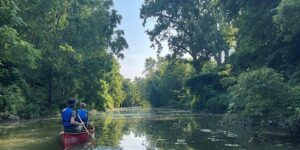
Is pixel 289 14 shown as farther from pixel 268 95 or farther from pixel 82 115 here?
pixel 82 115

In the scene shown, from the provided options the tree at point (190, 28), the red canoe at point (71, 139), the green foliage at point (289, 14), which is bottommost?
the red canoe at point (71, 139)

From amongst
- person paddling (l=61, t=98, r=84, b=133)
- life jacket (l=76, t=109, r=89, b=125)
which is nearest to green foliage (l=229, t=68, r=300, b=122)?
life jacket (l=76, t=109, r=89, b=125)

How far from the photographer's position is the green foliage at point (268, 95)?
21688mm

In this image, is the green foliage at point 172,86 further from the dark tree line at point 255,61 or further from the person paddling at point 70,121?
the person paddling at point 70,121

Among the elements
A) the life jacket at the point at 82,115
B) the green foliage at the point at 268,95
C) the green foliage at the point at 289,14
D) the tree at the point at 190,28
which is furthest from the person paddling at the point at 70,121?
the tree at the point at 190,28

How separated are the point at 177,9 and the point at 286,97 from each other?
4364cm

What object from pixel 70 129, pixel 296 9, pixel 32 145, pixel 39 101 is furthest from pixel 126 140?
pixel 39 101

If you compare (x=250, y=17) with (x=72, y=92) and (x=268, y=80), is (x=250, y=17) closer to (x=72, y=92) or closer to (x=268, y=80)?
(x=268, y=80)

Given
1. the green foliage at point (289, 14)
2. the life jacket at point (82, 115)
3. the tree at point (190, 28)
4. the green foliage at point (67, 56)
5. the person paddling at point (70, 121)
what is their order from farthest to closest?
the tree at point (190, 28) < the green foliage at point (67, 56) < the life jacket at point (82, 115) < the green foliage at point (289, 14) < the person paddling at point (70, 121)

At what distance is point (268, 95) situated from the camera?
2255 centimetres

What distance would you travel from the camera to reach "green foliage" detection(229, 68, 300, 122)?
21688 millimetres

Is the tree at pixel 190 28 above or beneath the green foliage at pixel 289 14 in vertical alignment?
above

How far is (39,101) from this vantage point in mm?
49281

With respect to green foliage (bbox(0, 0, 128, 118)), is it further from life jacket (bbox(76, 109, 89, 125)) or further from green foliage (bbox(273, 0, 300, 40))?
green foliage (bbox(273, 0, 300, 40))
